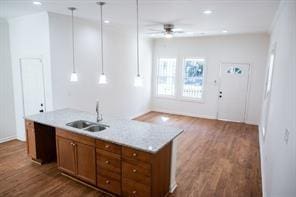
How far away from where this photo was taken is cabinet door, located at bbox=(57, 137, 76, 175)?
3.32 meters

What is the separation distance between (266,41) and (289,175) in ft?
19.8

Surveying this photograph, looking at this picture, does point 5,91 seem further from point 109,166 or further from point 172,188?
point 172,188

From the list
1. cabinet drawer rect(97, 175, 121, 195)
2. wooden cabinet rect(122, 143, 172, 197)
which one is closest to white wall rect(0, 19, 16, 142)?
cabinet drawer rect(97, 175, 121, 195)

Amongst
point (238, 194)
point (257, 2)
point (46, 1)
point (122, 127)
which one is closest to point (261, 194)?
point (238, 194)

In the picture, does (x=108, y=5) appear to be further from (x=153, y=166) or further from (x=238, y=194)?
(x=238, y=194)

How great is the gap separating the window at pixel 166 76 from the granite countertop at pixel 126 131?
187 inches

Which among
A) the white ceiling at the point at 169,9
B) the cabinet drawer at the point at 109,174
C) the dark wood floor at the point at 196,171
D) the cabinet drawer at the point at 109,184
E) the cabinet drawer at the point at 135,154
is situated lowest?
the dark wood floor at the point at 196,171

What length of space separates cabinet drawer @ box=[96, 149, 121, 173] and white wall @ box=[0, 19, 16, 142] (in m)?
3.42

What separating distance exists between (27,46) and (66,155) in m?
2.75

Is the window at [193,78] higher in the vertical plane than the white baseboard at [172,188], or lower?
higher

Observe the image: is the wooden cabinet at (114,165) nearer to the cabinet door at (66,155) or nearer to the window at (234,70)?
the cabinet door at (66,155)

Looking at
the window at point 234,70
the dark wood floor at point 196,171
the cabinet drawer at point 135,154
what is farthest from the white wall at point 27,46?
the window at point 234,70

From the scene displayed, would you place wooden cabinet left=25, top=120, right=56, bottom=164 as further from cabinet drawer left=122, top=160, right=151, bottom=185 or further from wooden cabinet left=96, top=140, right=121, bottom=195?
cabinet drawer left=122, top=160, right=151, bottom=185

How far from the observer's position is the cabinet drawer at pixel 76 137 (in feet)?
10.0
